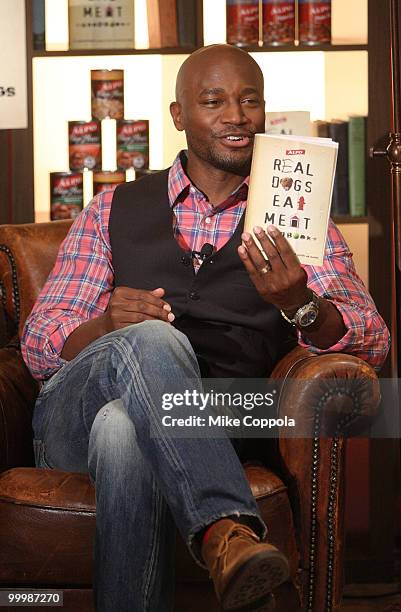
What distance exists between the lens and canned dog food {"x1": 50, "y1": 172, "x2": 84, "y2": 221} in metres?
2.63

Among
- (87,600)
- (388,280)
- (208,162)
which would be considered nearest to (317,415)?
(87,600)

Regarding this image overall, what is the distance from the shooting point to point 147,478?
1591 mm

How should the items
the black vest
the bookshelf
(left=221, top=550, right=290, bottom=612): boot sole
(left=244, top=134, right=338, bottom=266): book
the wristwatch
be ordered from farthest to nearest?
the bookshelf → the black vest → the wristwatch → (left=244, top=134, right=338, bottom=266): book → (left=221, top=550, right=290, bottom=612): boot sole

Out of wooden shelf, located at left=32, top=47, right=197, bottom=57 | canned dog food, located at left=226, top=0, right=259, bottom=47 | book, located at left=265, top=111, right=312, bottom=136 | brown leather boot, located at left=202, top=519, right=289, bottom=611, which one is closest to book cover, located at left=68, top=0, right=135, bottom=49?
wooden shelf, located at left=32, top=47, right=197, bottom=57

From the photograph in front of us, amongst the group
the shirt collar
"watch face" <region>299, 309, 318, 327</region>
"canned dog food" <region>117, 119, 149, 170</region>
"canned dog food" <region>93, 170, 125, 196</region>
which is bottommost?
"watch face" <region>299, 309, 318, 327</region>

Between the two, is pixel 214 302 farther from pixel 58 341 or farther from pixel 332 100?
pixel 332 100

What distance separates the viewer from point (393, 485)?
2.59m

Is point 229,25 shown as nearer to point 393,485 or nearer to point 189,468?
point 393,485

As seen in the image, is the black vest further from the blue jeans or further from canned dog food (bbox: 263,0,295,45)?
canned dog food (bbox: 263,0,295,45)

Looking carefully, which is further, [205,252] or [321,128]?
[321,128]

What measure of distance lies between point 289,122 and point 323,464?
1.11 meters

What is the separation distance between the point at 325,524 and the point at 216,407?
0.91ft

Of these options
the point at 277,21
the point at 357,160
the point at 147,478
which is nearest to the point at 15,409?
the point at 147,478

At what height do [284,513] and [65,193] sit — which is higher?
[65,193]
